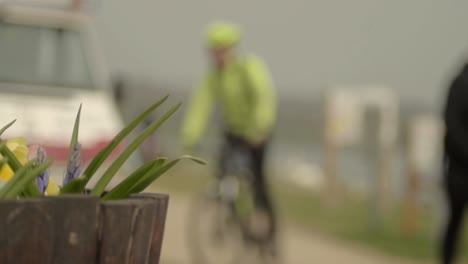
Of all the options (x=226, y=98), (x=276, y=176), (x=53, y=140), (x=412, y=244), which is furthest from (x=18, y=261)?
(x=276, y=176)

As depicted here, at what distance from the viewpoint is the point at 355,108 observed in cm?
1866

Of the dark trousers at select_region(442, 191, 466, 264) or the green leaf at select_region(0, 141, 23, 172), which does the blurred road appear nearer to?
the dark trousers at select_region(442, 191, 466, 264)

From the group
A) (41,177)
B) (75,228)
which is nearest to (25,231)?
(75,228)

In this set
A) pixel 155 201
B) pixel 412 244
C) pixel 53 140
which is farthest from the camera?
pixel 412 244

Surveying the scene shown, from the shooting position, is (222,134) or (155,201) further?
(222,134)

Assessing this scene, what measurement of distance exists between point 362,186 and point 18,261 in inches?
952

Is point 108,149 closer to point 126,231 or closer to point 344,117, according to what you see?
point 126,231

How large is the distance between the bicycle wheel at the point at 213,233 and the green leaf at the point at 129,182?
30.6 feet

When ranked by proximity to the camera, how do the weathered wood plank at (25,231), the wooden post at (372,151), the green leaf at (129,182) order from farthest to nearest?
the wooden post at (372,151) < the green leaf at (129,182) < the weathered wood plank at (25,231)

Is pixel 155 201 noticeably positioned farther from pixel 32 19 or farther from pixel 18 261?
pixel 32 19

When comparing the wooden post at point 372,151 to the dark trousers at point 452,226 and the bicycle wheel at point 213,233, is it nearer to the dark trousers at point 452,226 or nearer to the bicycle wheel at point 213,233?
the bicycle wheel at point 213,233

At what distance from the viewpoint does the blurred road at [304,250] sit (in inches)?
530

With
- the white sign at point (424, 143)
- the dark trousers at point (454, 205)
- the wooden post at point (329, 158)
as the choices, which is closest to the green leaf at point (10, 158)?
the dark trousers at point (454, 205)

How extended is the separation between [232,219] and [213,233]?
244 millimetres
